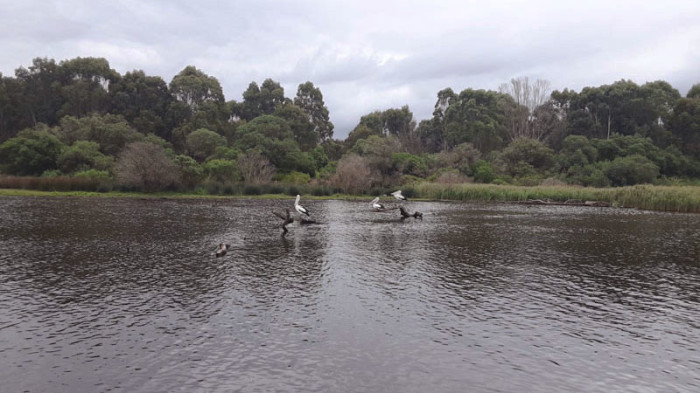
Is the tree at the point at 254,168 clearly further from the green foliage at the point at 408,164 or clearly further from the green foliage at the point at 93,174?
the green foliage at the point at 408,164

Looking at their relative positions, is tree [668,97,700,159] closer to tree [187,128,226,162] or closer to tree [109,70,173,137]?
tree [187,128,226,162]

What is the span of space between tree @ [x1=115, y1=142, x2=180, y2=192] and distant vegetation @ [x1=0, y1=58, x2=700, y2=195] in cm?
14

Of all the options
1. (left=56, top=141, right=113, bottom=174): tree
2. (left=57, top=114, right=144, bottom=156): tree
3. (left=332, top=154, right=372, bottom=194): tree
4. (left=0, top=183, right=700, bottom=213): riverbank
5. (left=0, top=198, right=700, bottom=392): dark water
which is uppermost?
(left=57, top=114, right=144, bottom=156): tree

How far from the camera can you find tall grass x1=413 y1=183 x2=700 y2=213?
132 feet

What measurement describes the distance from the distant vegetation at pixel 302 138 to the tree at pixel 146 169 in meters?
0.14

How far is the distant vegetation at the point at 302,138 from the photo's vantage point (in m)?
54.0

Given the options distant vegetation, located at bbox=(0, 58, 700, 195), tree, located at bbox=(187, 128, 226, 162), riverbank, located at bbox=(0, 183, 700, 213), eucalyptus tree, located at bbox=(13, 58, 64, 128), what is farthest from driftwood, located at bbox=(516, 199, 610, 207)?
eucalyptus tree, located at bbox=(13, 58, 64, 128)

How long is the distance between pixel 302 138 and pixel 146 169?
42248mm

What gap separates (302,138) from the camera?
8719 centimetres

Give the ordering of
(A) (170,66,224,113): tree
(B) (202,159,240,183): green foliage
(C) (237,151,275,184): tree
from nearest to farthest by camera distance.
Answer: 1. (B) (202,159,240,183): green foliage
2. (C) (237,151,275,184): tree
3. (A) (170,66,224,113): tree

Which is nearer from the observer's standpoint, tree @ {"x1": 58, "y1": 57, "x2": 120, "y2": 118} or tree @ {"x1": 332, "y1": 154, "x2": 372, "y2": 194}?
→ tree @ {"x1": 332, "y1": 154, "x2": 372, "y2": 194}

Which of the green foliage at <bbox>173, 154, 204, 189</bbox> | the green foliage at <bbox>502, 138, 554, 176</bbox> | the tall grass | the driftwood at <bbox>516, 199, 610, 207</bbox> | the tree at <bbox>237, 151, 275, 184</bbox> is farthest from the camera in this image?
the green foliage at <bbox>502, 138, 554, 176</bbox>

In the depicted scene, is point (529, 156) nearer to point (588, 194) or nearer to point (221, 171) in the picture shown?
point (588, 194)

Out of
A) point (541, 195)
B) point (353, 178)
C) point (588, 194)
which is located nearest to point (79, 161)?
point (353, 178)
